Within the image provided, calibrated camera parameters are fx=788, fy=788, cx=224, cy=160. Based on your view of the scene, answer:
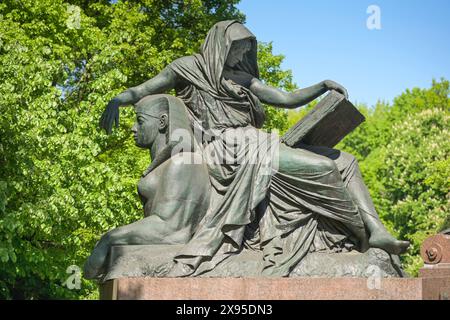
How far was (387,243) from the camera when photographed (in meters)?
8.34

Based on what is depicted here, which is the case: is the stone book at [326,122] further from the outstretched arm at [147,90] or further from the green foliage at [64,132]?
the green foliage at [64,132]

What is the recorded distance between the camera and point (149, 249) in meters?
8.16

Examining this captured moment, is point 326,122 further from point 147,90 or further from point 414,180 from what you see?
point 414,180

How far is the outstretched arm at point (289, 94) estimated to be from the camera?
29.7ft

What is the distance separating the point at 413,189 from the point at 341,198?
2440cm

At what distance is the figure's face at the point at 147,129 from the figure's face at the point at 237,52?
45.7 inches

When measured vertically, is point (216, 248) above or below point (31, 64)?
below

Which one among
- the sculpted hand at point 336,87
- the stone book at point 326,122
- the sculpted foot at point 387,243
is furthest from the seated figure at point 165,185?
the sculpted foot at point 387,243

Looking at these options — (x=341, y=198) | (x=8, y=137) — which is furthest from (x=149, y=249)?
(x=8, y=137)

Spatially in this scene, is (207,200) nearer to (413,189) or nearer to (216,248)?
(216,248)

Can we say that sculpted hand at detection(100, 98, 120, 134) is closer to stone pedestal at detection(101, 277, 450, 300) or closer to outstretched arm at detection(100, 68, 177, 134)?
outstretched arm at detection(100, 68, 177, 134)

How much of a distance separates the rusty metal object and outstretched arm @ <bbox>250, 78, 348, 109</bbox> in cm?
650

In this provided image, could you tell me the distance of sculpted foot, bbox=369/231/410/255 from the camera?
8.28 metres

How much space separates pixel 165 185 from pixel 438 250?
774 cm
